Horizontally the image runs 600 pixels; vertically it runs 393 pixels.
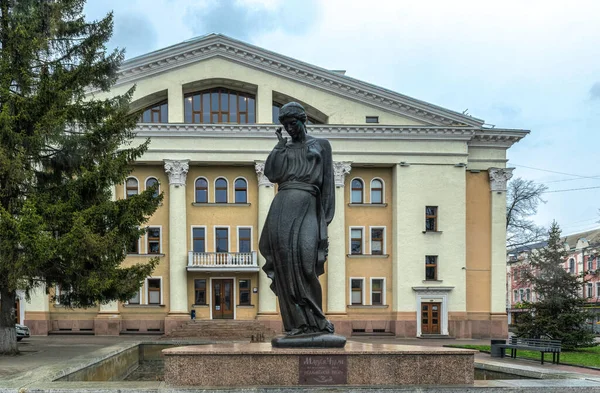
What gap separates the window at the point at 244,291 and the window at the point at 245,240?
193 cm

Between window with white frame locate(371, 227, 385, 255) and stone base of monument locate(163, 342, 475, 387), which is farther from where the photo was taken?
window with white frame locate(371, 227, 385, 255)

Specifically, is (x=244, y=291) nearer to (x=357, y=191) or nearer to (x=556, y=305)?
(x=357, y=191)

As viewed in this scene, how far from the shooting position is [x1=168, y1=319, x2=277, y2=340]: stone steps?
2997cm

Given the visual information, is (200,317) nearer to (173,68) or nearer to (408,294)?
(408,294)

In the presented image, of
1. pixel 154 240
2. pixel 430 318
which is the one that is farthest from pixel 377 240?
pixel 154 240

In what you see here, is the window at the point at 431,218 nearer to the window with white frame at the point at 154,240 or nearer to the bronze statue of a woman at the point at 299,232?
the window with white frame at the point at 154,240

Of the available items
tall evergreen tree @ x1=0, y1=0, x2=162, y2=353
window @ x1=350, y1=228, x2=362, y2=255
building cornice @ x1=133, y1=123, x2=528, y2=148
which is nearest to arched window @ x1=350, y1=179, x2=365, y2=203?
window @ x1=350, y1=228, x2=362, y2=255

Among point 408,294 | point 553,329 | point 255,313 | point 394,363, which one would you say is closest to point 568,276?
point 553,329

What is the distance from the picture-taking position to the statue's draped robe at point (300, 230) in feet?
25.3

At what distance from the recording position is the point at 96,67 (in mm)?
18844

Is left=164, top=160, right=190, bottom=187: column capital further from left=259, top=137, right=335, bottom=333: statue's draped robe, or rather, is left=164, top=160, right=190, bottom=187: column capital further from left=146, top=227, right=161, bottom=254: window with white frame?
left=259, top=137, right=335, bottom=333: statue's draped robe

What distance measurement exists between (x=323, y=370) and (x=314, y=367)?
4.7 inches

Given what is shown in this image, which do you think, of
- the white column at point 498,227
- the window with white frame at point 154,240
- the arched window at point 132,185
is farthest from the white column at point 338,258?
the arched window at point 132,185

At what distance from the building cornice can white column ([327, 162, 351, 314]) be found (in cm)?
195
